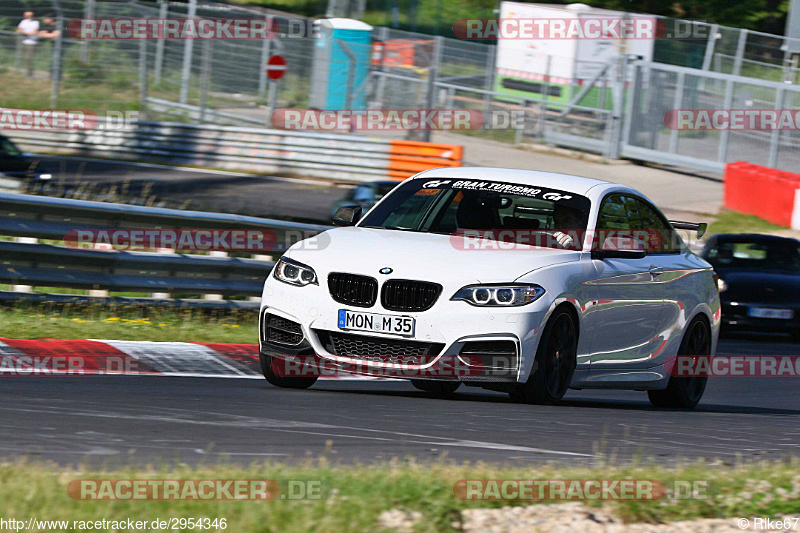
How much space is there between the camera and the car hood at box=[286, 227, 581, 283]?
7.34 metres

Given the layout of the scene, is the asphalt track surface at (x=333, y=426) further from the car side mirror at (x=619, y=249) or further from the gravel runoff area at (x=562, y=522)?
the gravel runoff area at (x=562, y=522)

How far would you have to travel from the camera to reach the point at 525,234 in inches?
325

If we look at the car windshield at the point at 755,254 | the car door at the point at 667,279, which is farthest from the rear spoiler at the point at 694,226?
the car windshield at the point at 755,254

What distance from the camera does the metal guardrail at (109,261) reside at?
10211mm

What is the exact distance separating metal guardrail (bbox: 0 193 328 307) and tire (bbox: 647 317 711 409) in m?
3.87

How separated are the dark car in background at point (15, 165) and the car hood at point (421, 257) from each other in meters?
11.5

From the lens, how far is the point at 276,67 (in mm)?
29172

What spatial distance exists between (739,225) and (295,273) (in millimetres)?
19805

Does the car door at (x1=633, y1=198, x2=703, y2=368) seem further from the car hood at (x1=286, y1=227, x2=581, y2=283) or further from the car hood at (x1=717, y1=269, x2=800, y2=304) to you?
the car hood at (x1=717, y1=269, x2=800, y2=304)

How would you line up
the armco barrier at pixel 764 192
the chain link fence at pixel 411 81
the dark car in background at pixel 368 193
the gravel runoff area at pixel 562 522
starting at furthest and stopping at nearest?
the chain link fence at pixel 411 81 → the armco barrier at pixel 764 192 → the dark car in background at pixel 368 193 → the gravel runoff area at pixel 562 522

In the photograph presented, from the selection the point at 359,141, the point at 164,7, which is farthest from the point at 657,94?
the point at 164,7

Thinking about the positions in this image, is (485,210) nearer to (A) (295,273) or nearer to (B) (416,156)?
(A) (295,273)

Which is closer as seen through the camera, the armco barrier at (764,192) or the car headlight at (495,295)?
the car headlight at (495,295)

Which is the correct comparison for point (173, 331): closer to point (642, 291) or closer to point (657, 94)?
point (642, 291)
